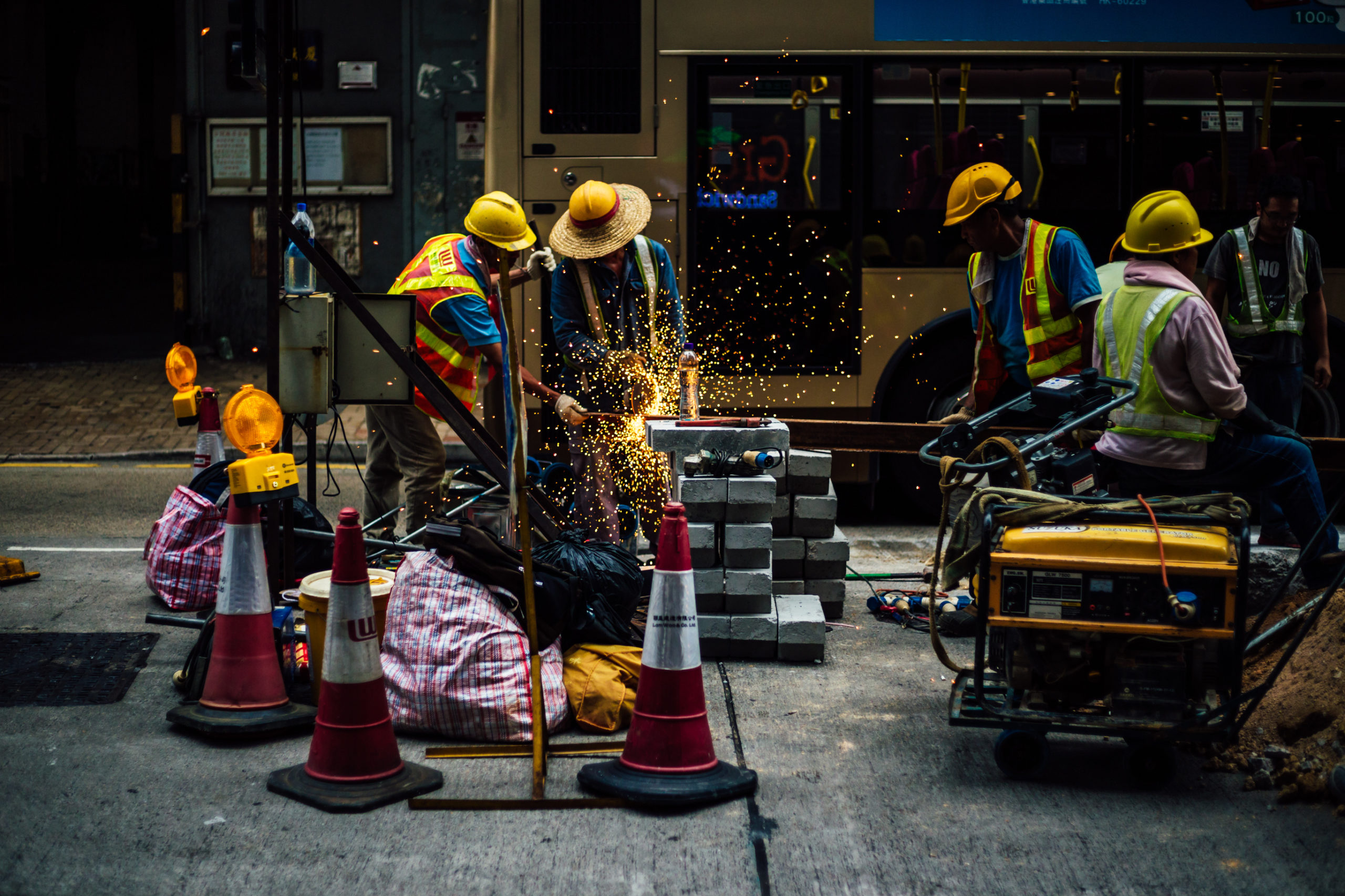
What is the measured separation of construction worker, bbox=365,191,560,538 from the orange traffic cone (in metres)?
1.56

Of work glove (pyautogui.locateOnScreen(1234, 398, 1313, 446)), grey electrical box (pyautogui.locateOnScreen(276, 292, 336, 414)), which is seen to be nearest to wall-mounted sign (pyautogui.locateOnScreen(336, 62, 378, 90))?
grey electrical box (pyautogui.locateOnScreen(276, 292, 336, 414))

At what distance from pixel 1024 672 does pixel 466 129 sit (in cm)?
1106

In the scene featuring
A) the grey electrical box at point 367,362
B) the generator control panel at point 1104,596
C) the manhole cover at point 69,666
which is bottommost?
the manhole cover at point 69,666

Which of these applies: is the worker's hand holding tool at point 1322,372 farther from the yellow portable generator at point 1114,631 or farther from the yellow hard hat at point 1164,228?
the yellow portable generator at point 1114,631

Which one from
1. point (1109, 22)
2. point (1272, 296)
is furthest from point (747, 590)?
point (1109, 22)

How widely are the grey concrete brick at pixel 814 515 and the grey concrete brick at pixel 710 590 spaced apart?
0.66m

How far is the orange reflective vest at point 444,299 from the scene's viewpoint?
6.12 meters

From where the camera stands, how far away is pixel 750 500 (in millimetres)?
5301

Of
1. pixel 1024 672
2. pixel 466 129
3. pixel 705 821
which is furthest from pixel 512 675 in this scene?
pixel 466 129

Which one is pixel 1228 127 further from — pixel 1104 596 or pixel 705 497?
pixel 1104 596

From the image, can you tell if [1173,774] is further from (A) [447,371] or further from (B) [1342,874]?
(A) [447,371]

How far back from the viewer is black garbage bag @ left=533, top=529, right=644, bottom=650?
191 inches

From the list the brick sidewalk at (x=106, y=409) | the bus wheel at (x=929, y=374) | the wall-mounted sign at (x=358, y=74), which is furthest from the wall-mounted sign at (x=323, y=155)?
the bus wheel at (x=929, y=374)

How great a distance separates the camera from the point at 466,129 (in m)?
13.9
